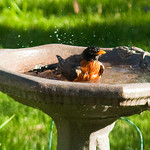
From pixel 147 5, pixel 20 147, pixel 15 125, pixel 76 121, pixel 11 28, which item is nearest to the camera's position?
pixel 76 121

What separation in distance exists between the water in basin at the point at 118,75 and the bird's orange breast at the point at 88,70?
0.15 ft

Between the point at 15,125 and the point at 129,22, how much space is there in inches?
129

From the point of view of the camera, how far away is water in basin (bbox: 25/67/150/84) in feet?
8.60

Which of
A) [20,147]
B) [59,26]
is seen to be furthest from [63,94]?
[59,26]

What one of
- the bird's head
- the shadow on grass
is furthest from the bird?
the shadow on grass

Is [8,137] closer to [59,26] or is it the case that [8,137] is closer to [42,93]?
[42,93]

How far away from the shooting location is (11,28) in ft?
20.9

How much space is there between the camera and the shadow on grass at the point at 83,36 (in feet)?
19.5

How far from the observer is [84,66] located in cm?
259

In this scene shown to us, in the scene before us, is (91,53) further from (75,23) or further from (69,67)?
(75,23)

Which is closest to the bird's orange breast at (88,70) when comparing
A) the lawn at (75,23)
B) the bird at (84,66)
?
the bird at (84,66)

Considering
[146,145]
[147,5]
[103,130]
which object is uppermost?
[147,5]

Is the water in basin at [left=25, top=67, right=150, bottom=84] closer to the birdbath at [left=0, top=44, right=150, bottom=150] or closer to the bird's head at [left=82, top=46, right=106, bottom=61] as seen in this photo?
the birdbath at [left=0, top=44, right=150, bottom=150]

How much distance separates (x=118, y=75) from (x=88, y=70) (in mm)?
277
